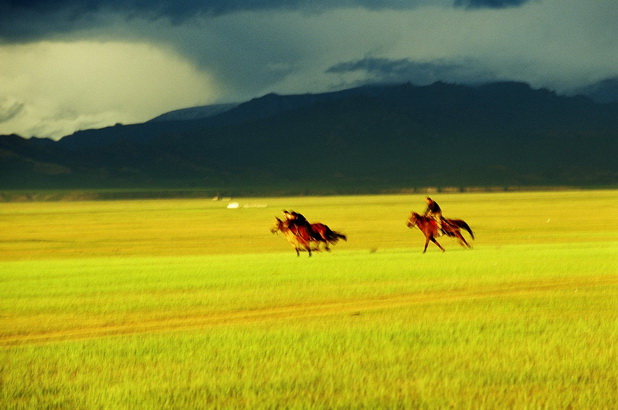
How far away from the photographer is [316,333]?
10523 mm

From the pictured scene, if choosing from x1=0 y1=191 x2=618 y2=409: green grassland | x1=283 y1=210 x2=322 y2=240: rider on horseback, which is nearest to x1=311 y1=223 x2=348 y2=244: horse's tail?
x1=283 y1=210 x2=322 y2=240: rider on horseback

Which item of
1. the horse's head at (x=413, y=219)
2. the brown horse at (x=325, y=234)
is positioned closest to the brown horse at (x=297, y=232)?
the brown horse at (x=325, y=234)

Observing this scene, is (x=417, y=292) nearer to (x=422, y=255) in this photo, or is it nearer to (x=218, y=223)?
(x=422, y=255)

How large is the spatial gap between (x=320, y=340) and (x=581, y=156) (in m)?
184

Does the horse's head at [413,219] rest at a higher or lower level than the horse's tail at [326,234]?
higher

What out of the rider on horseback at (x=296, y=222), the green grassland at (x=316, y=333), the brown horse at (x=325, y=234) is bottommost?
the green grassland at (x=316, y=333)

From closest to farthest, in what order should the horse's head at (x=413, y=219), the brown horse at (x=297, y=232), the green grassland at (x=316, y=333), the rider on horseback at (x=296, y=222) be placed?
1. the green grassland at (x=316, y=333)
2. the horse's head at (x=413, y=219)
3. the rider on horseback at (x=296, y=222)
4. the brown horse at (x=297, y=232)

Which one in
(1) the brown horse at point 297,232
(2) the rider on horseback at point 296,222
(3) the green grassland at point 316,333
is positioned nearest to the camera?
(3) the green grassland at point 316,333

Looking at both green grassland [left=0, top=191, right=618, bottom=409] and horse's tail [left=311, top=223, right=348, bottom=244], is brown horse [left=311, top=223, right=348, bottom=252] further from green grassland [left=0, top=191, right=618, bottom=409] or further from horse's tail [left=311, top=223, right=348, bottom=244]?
green grassland [left=0, top=191, right=618, bottom=409]

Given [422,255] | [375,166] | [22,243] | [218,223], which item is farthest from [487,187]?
[422,255]

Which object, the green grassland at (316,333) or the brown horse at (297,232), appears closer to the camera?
the green grassland at (316,333)

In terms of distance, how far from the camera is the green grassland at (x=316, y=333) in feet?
24.8

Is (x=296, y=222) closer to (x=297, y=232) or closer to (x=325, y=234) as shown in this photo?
(x=297, y=232)

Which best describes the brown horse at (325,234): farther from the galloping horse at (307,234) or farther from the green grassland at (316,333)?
the green grassland at (316,333)
